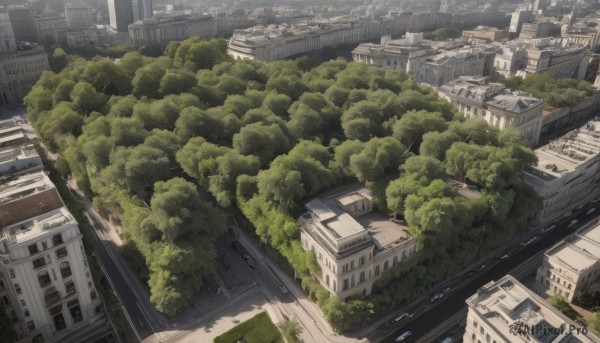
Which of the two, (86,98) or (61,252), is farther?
(86,98)

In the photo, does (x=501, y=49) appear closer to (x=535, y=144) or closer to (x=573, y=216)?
(x=535, y=144)

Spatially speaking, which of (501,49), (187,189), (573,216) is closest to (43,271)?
(187,189)

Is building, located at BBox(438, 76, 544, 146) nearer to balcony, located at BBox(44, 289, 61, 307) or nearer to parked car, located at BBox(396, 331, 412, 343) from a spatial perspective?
parked car, located at BBox(396, 331, 412, 343)

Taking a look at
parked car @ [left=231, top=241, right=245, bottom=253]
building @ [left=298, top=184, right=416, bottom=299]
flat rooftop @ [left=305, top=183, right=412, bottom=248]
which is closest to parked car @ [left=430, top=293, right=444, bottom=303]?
building @ [left=298, top=184, right=416, bottom=299]

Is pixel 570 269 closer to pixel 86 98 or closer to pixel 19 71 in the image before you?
pixel 86 98

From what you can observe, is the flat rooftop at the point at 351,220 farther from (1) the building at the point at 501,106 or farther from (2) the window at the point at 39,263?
(1) the building at the point at 501,106

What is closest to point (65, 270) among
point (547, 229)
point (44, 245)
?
point (44, 245)

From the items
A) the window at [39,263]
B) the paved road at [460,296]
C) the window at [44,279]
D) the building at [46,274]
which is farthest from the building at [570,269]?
the window at [39,263]
